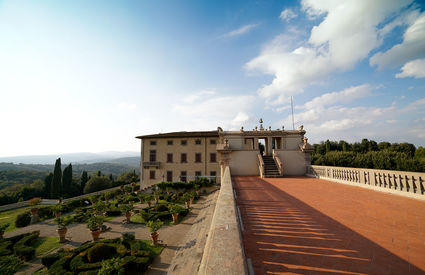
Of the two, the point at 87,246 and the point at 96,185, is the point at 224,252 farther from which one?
the point at 96,185

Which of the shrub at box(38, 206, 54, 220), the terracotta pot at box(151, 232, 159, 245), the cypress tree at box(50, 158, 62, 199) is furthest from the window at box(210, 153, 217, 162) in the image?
the cypress tree at box(50, 158, 62, 199)

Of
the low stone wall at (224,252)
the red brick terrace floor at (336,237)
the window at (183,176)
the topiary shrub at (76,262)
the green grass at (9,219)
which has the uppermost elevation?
the low stone wall at (224,252)

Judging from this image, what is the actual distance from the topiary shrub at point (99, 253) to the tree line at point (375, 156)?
36041 mm

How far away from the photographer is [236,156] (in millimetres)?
14664

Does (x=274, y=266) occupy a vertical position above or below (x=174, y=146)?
below

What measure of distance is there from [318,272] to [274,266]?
56 cm

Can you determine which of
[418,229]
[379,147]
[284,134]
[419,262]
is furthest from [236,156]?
[379,147]

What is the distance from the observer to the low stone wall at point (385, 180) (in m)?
5.75

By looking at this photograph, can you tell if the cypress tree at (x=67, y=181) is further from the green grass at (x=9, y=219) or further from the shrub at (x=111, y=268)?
the shrub at (x=111, y=268)

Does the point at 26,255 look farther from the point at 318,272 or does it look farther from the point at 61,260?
the point at 318,272

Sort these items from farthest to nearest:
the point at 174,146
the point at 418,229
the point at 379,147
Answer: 1. the point at 379,147
2. the point at 174,146
3. the point at 418,229

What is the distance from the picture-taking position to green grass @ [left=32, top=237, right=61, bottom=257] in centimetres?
899

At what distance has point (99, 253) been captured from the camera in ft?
24.3

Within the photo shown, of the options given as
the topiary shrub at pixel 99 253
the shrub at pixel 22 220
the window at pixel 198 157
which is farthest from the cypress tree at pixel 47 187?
the topiary shrub at pixel 99 253
